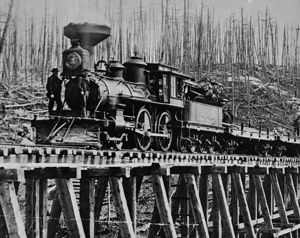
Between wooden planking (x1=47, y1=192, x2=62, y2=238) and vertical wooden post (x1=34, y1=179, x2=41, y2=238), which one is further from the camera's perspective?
wooden planking (x1=47, y1=192, x2=62, y2=238)

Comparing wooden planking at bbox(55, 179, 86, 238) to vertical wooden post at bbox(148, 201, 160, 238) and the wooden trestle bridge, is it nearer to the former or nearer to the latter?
the wooden trestle bridge

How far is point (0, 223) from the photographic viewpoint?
9891 millimetres

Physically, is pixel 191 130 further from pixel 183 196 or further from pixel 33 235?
pixel 33 235

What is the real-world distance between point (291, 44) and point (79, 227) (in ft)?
138

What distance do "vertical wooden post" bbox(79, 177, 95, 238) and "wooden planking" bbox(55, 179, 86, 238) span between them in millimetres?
1290

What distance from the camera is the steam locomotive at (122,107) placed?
12695 millimetres

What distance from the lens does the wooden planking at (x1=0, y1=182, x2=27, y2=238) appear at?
7.16m

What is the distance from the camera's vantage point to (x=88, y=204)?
34.2ft

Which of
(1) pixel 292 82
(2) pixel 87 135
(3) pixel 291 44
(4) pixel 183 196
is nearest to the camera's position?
(2) pixel 87 135

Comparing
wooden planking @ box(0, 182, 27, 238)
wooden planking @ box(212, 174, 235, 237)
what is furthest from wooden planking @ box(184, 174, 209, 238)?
wooden planking @ box(0, 182, 27, 238)

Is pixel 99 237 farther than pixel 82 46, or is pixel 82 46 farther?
pixel 99 237

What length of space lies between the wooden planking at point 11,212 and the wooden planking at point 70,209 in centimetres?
139

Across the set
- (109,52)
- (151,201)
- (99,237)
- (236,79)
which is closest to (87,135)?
(99,237)

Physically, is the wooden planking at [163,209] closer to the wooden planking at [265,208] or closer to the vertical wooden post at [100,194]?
Answer: the vertical wooden post at [100,194]
